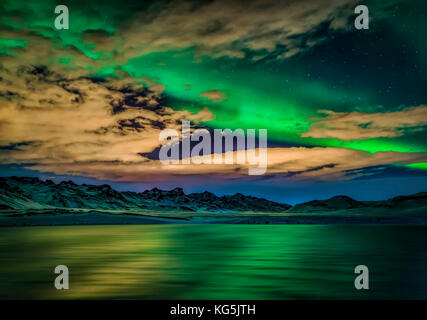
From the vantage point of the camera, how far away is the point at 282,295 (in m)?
11.8

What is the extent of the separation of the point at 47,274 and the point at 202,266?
7.53 m

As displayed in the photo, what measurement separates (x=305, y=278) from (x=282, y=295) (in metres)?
3.23

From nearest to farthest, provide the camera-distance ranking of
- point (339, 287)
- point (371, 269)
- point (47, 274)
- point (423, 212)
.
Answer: point (339, 287), point (47, 274), point (371, 269), point (423, 212)

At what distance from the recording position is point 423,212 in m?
133
